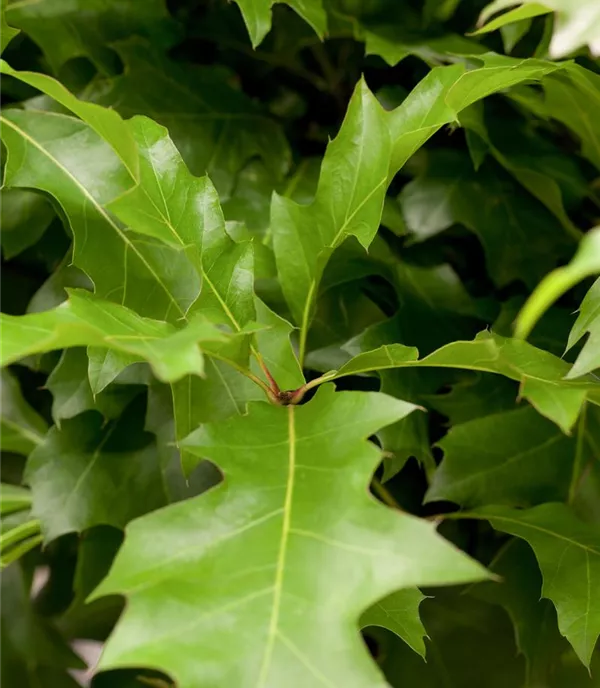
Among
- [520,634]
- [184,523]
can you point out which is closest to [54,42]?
[184,523]

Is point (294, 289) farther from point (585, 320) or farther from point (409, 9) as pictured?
point (409, 9)

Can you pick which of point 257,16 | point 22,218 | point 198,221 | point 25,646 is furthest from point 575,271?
point 25,646

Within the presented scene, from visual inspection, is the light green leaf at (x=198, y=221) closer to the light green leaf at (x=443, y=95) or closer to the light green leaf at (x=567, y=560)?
the light green leaf at (x=443, y=95)

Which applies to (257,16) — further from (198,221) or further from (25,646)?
(25,646)

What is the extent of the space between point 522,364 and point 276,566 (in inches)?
7.8

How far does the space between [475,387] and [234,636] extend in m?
0.36

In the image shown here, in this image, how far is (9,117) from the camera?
56cm

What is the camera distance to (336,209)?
1.73 feet

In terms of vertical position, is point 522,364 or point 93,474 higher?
point 522,364

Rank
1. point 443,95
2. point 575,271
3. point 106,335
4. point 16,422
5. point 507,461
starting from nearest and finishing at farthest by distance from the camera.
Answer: point 575,271, point 106,335, point 443,95, point 507,461, point 16,422

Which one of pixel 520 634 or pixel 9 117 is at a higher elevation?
pixel 9 117

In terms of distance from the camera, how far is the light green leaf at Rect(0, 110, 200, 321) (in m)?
0.54

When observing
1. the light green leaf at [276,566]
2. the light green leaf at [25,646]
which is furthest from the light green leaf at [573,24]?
the light green leaf at [25,646]

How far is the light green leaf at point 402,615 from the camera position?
1.65 feet
